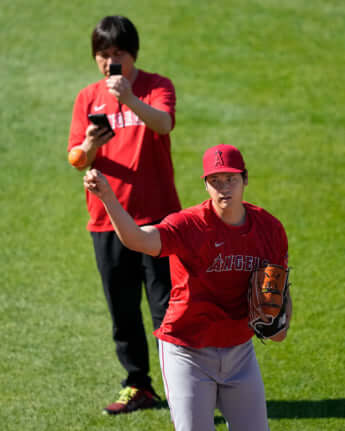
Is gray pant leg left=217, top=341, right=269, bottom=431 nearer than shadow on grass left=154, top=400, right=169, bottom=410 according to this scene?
Yes

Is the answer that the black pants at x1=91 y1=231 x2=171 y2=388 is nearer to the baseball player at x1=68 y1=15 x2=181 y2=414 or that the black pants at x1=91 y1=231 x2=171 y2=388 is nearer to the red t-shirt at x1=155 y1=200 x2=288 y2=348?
the baseball player at x1=68 y1=15 x2=181 y2=414

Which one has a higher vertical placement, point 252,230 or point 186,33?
point 186,33

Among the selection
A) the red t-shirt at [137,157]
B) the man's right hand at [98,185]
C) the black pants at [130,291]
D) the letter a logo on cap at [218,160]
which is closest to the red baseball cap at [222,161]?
the letter a logo on cap at [218,160]

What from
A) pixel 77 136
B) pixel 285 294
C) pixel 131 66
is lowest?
pixel 285 294

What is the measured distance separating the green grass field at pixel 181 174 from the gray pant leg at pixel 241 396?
141 centimetres

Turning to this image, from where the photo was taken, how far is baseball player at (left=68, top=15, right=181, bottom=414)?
454 cm

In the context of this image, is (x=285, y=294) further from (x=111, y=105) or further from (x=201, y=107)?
(x=201, y=107)

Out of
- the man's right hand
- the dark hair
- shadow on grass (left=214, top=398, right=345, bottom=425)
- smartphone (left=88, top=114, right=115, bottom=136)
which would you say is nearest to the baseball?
smartphone (left=88, top=114, right=115, bottom=136)

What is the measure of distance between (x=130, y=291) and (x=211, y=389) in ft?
5.10

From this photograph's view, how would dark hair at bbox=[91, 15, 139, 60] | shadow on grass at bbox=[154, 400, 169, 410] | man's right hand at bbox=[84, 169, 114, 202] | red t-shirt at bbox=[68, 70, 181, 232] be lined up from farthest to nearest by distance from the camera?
shadow on grass at bbox=[154, 400, 169, 410] → red t-shirt at bbox=[68, 70, 181, 232] → dark hair at bbox=[91, 15, 139, 60] → man's right hand at bbox=[84, 169, 114, 202]

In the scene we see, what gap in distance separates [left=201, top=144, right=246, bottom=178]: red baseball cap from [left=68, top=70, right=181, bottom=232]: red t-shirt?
3.60ft

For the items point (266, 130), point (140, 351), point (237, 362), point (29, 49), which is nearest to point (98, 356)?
point (140, 351)

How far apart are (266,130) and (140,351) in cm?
607

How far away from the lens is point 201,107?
435 inches
